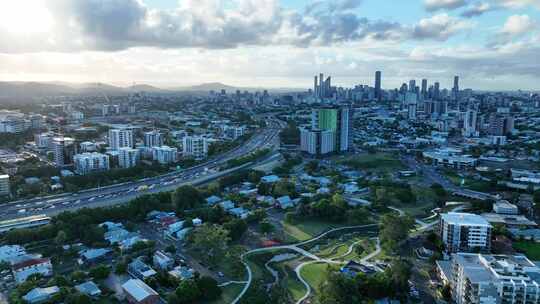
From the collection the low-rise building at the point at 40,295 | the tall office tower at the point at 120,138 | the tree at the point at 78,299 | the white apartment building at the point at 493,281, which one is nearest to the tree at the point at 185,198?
the low-rise building at the point at 40,295

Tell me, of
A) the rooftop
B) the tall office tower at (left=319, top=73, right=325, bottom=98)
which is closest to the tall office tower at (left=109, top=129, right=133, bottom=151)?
the rooftop

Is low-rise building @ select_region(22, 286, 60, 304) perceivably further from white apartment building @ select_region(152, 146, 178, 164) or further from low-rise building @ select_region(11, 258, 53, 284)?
white apartment building @ select_region(152, 146, 178, 164)

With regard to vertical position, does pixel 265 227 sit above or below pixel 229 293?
above

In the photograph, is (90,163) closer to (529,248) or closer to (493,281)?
(493,281)

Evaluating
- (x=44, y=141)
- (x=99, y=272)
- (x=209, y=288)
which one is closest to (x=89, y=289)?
(x=99, y=272)

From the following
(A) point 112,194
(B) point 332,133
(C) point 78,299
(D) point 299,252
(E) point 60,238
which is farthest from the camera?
(B) point 332,133

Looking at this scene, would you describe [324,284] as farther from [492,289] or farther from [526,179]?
[526,179]

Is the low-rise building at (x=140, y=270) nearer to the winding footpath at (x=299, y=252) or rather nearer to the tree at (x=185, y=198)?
the winding footpath at (x=299, y=252)
